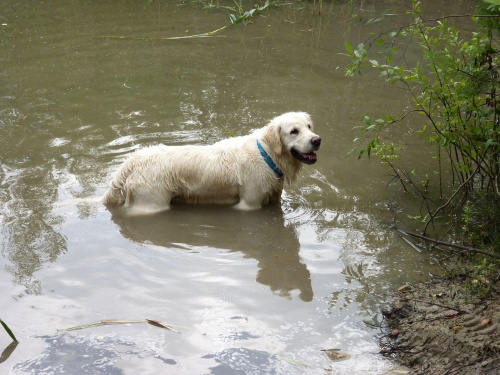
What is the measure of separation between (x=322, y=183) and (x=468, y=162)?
183 cm

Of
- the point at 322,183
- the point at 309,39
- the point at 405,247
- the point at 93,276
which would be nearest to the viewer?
the point at 93,276

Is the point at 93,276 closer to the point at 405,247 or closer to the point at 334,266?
the point at 334,266

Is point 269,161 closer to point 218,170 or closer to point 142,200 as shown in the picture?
point 218,170

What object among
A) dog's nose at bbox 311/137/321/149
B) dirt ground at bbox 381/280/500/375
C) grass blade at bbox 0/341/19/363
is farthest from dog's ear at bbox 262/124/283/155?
grass blade at bbox 0/341/19/363

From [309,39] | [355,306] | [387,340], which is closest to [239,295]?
A: [355,306]

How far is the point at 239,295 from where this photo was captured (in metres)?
5.37

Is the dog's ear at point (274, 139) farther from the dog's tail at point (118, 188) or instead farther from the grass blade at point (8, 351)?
the grass blade at point (8, 351)

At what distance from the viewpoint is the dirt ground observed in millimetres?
4125

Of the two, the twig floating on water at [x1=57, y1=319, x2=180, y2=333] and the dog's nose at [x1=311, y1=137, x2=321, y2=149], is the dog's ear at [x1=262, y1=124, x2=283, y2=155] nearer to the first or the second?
the dog's nose at [x1=311, y1=137, x2=321, y2=149]

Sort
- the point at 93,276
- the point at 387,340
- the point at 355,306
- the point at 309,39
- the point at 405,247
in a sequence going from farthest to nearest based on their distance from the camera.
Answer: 1. the point at 309,39
2. the point at 405,247
3. the point at 93,276
4. the point at 355,306
5. the point at 387,340

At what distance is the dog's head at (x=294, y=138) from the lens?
6.91 m

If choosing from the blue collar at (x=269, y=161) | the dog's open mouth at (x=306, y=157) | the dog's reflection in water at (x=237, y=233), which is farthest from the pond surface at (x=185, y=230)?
the dog's open mouth at (x=306, y=157)

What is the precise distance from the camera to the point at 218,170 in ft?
23.1

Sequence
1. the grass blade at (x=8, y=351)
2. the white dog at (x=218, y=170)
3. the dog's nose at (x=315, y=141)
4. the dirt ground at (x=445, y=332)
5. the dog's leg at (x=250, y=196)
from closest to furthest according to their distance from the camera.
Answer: the dirt ground at (x=445, y=332) → the grass blade at (x=8, y=351) → the dog's nose at (x=315, y=141) → the white dog at (x=218, y=170) → the dog's leg at (x=250, y=196)
